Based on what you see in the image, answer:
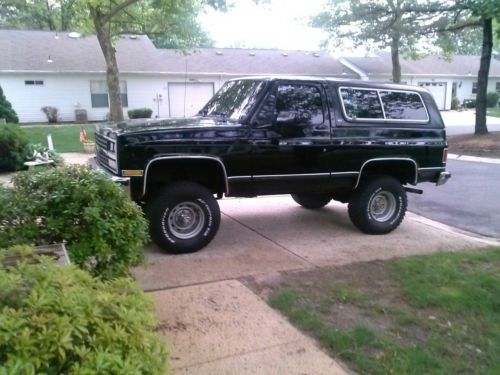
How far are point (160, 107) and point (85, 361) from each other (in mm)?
28109

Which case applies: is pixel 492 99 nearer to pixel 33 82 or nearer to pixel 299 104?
pixel 33 82

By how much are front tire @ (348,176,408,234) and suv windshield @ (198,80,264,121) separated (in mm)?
2073

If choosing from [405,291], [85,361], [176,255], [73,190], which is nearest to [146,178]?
[176,255]

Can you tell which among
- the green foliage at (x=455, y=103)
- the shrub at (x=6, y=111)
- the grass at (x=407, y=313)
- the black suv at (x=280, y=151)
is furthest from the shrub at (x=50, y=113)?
the green foliage at (x=455, y=103)

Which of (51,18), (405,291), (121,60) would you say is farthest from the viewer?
(51,18)

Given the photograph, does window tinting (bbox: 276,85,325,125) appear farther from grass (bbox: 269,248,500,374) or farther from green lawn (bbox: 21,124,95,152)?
green lawn (bbox: 21,124,95,152)

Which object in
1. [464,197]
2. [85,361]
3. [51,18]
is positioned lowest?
[464,197]

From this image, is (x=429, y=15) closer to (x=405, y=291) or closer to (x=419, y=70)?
(x=405, y=291)

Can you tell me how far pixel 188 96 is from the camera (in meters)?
30.1

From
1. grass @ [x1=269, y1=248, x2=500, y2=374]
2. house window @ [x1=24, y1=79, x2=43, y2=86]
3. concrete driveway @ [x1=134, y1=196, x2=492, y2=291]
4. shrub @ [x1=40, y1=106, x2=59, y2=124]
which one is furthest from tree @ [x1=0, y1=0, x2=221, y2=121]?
grass @ [x1=269, y1=248, x2=500, y2=374]

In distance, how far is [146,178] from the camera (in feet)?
17.2

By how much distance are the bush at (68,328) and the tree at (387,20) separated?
62.3 feet

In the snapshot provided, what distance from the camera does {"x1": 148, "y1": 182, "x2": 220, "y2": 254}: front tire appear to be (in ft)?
17.8

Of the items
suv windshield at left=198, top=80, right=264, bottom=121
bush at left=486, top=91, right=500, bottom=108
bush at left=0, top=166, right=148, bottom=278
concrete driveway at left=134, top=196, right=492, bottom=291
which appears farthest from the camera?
bush at left=486, top=91, right=500, bottom=108
